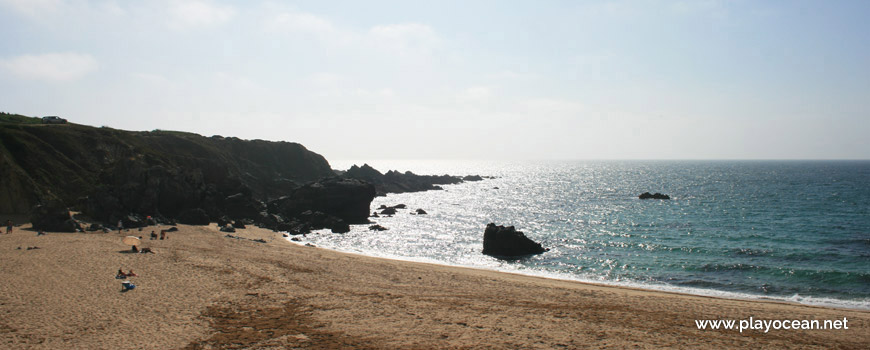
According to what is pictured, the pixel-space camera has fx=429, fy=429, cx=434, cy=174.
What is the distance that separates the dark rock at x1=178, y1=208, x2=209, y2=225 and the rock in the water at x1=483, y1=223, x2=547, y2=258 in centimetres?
3174

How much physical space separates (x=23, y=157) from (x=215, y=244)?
26754 mm

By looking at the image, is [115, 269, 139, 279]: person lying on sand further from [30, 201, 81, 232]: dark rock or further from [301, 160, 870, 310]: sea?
[301, 160, 870, 310]: sea

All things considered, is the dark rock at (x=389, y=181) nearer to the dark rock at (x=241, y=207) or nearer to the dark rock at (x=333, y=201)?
the dark rock at (x=333, y=201)

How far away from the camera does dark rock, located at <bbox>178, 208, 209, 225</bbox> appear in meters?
47.9

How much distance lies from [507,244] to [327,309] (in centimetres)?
2314

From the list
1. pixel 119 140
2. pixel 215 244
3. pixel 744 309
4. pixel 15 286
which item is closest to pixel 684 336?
pixel 744 309

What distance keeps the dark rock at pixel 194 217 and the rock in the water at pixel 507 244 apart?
3174cm

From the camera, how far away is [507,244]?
132 feet

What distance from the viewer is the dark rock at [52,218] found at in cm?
3575

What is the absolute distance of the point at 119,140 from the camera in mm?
58906

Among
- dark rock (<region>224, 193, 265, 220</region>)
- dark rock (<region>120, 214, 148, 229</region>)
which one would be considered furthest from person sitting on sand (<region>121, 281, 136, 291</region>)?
dark rock (<region>224, 193, 265, 220</region>)

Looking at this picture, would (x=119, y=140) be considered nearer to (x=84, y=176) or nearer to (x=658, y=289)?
(x=84, y=176)

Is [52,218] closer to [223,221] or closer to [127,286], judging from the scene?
[223,221]

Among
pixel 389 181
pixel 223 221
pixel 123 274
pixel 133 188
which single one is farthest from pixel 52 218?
pixel 389 181
